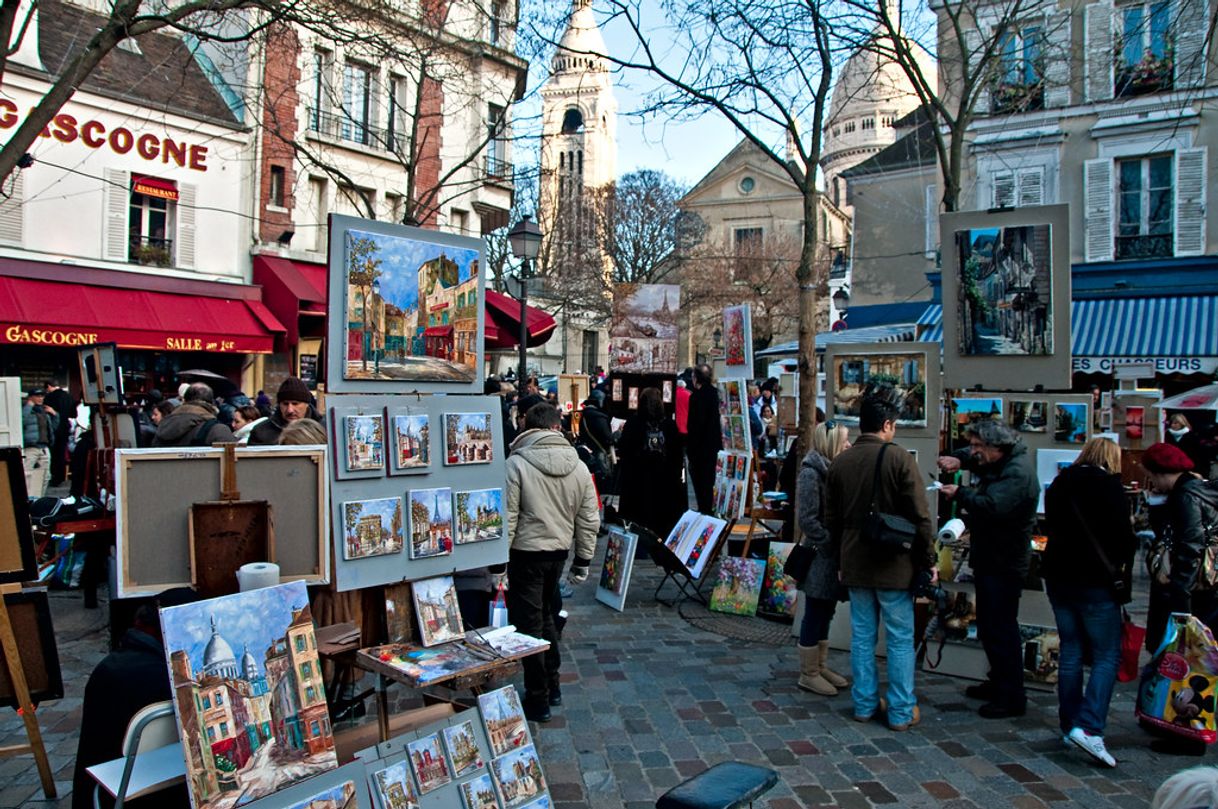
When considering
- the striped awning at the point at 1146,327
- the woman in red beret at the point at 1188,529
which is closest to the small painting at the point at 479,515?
the woman in red beret at the point at 1188,529

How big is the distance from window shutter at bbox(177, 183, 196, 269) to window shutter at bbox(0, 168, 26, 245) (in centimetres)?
288

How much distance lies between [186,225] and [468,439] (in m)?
16.6

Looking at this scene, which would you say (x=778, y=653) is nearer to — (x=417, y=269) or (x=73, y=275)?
(x=417, y=269)

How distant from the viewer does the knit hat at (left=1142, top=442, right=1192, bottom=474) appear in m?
4.91

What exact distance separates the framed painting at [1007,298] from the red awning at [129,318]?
13613 mm

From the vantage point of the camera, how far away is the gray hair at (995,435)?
5.03 m

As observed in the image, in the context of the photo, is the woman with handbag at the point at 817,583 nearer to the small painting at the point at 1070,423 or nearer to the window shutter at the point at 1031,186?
the small painting at the point at 1070,423

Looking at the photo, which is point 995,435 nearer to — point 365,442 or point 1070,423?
point 1070,423

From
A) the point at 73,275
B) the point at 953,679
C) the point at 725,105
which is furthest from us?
the point at 73,275

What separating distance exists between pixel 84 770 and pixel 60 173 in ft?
54.2

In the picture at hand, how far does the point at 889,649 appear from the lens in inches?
200

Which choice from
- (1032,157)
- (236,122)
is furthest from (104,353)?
(1032,157)

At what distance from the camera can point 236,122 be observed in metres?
18.9

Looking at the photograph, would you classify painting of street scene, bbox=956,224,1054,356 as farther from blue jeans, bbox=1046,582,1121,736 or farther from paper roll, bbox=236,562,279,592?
paper roll, bbox=236,562,279,592
